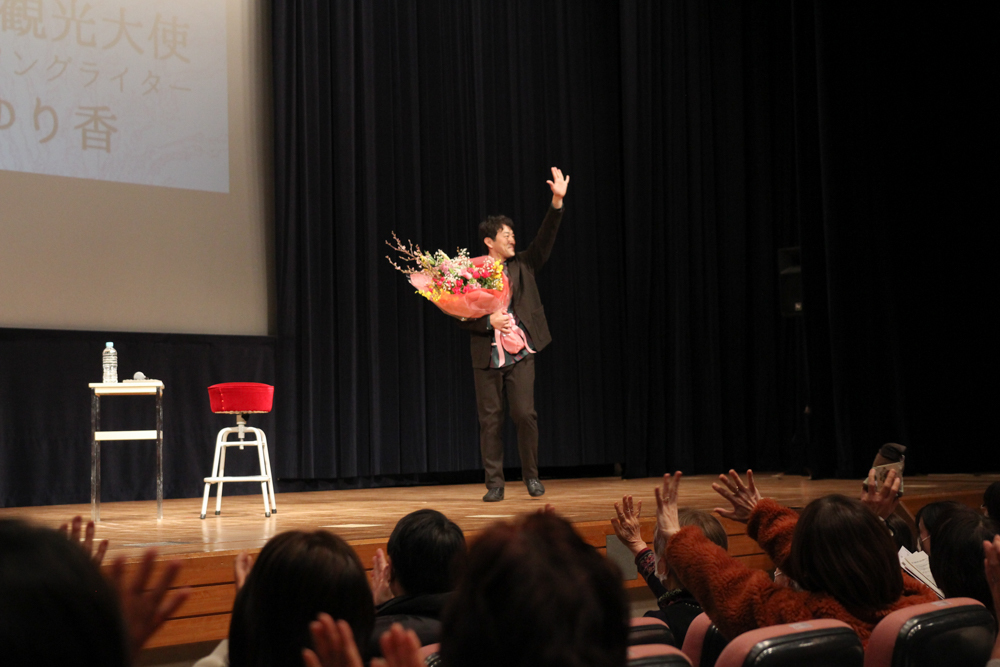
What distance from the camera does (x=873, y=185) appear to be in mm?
6668

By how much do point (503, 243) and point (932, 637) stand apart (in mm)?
3698

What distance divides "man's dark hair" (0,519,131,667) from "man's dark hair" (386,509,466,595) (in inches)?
49.3

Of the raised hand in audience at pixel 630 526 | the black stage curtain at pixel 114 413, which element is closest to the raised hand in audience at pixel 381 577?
the raised hand in audience at pixel 630 526

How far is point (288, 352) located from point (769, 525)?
4.78 meters

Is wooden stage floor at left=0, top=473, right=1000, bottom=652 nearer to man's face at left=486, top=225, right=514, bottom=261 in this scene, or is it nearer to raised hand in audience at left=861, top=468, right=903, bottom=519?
raised hand in audience at left=861, top=468, right=903, bottom=519

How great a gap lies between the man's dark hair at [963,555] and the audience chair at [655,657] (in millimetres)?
1001

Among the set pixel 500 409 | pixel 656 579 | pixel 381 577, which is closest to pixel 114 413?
pixel 500 409

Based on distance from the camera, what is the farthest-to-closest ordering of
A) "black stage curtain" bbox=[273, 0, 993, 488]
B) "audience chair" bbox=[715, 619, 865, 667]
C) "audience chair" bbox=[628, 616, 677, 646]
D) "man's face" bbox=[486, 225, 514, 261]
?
"black stage curtain" bbox=[273, 0, 993, 488] < "man's face" bbox=[486, 225, 514, 261] < "audience chair" bbox=[628, 616, 677, 646] < "audience chair" bbox=[715, 619, 865, 667]

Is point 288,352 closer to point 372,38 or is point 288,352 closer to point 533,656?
point 372,38

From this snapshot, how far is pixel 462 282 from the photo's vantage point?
4844mm

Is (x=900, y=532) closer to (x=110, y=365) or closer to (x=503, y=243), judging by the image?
(x=503, y=243)

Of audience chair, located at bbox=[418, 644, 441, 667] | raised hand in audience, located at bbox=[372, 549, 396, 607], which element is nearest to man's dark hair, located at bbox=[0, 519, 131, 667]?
audience chair, located at bbox=[418, 644, 441, 667]

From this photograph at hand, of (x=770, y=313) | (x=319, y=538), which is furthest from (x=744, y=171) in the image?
(x=319, y=538)

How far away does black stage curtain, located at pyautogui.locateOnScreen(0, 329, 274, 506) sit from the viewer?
5.45 meters
